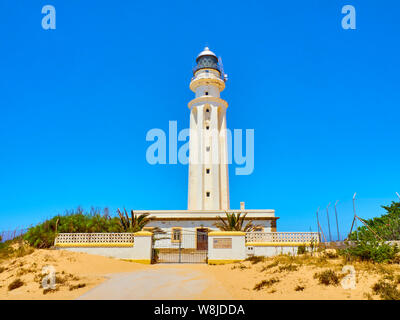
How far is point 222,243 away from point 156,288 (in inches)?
283

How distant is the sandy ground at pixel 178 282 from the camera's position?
292 inches

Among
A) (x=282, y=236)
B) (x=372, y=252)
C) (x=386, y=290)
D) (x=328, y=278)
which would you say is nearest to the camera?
(x=386, y=290)

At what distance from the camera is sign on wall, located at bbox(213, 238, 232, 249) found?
49.7 feet

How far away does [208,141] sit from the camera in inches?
1319

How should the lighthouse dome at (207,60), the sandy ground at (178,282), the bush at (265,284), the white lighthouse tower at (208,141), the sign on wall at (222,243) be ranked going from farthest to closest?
the lighthouse dome at (207,60) < the white lighthouse tower at (208,141) < the sign on wall at (222,243) < the bush at (265,284) < the sandy ground at (178,282)

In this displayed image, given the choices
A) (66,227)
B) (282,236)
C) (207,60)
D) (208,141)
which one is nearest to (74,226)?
(66,227)

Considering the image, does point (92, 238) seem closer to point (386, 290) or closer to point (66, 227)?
point (66, 227)

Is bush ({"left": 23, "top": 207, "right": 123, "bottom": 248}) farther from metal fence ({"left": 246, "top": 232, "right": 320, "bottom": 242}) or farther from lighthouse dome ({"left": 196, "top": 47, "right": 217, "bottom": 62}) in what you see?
lighthouse dome ({"left": 196, "top": 47, "right": 217, "bottom": 62})

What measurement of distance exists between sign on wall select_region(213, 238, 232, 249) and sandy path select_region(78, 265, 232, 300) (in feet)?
14.9

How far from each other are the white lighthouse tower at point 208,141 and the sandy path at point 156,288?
20681 mm

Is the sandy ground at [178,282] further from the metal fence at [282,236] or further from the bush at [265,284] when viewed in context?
the metal fence at [282,236]

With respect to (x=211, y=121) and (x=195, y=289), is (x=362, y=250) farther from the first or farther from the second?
(x=211, y=121)

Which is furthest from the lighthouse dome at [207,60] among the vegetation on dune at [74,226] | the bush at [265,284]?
the bush at [265,284]
